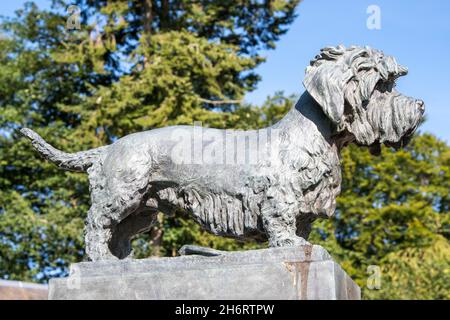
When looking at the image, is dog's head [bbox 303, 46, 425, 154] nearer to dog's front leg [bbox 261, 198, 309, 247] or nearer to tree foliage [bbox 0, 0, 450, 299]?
dog's front leg [bbox 261, 198, 309, 247]

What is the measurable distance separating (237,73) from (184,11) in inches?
109

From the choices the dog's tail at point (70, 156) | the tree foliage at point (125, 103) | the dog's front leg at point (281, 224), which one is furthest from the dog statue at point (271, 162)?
the tree foliage at point (125, 103)

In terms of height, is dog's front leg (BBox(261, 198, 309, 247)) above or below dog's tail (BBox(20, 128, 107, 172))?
below

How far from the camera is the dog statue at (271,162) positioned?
19.2 ft

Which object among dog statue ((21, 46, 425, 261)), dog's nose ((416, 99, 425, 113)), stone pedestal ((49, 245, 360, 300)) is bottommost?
stone pedestal ((49, 245, 360, 300))

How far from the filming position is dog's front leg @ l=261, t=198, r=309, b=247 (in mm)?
5664

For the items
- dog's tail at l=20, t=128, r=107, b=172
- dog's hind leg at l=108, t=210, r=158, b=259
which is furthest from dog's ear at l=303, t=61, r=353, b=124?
dog's tail at l=20, t=128, r=107, b=172

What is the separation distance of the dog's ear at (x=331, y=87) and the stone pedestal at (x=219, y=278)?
1.15 meters

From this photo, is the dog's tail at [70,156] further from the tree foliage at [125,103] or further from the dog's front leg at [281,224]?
the tree foliage at [125,103]

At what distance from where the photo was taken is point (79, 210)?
68.2 feet

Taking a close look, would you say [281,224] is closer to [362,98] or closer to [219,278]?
[219,278]

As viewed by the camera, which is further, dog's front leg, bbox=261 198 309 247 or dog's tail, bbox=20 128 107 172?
dog's tail, bbox=20 128 107 172

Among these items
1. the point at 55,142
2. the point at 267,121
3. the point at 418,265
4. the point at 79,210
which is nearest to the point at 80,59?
the point at 55,142

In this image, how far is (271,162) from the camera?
590 centimetres
